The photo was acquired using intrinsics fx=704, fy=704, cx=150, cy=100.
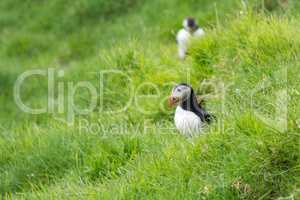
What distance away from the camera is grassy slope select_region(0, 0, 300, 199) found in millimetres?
4969

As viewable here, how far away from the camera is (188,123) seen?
237 inches

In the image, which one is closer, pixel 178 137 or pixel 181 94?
pixel 178 137

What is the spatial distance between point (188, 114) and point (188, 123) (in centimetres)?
13

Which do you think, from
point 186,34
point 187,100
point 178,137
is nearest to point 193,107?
point 187,100

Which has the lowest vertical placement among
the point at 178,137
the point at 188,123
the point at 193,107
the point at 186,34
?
the point at 178,137

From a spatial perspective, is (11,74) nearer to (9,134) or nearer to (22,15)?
(22,15)

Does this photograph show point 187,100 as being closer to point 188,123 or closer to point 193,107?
point 193,107

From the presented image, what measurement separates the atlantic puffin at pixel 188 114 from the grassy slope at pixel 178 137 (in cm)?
14

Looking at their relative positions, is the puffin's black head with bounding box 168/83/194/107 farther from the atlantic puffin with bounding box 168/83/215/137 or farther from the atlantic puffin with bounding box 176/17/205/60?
the atlantic puffin with bounding box 176/17/205/60

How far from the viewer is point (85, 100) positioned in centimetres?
905

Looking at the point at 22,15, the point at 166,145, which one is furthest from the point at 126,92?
the point at 22,15

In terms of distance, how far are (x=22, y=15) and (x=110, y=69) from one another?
687 cm

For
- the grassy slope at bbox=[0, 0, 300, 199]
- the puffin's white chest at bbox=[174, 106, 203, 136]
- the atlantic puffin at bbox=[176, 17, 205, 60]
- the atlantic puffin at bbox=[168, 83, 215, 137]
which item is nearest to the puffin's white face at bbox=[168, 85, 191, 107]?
the atlantic puffin at bbox=[168, 83, 215, 137]

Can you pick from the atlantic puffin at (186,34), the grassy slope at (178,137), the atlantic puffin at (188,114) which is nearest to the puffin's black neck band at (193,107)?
the atlantic puffin at (188,114)
